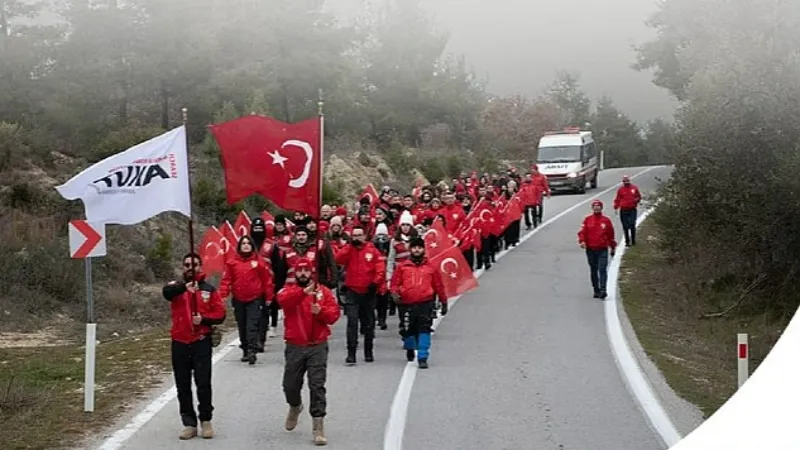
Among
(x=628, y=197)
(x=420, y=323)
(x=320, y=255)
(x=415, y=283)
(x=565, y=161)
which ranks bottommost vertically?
(x=420, y=323)

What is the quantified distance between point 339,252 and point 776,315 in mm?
10256

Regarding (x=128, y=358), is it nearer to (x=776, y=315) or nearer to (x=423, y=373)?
(x=423, y=373)

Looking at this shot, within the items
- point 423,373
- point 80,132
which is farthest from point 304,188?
point 80,132

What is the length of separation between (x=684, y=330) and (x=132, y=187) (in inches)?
421

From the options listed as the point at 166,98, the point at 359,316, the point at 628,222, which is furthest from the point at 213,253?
the point at 166,98

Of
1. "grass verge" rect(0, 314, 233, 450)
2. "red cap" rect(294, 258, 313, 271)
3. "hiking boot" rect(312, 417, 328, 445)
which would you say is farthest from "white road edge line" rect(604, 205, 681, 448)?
"grass verge" rect(0, 314, 233, 450)

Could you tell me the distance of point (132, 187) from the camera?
32.2 ft

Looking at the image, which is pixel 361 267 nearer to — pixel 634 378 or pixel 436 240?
pixel 436 240

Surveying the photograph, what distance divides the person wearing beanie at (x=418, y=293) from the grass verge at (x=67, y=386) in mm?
3157

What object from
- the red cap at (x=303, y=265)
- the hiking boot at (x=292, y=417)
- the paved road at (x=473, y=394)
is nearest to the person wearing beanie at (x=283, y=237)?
the paved road at (x=473, y=394)

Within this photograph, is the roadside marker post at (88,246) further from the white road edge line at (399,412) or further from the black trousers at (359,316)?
the black trousers at (359,316)

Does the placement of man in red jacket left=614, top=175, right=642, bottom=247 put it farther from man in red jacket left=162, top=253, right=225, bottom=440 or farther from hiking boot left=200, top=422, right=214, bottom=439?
hiking boot left=200, top=422, right=214, bottom=439

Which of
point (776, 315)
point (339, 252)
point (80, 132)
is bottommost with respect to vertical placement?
point (776, 315)

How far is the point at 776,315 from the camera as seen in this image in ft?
65.1
